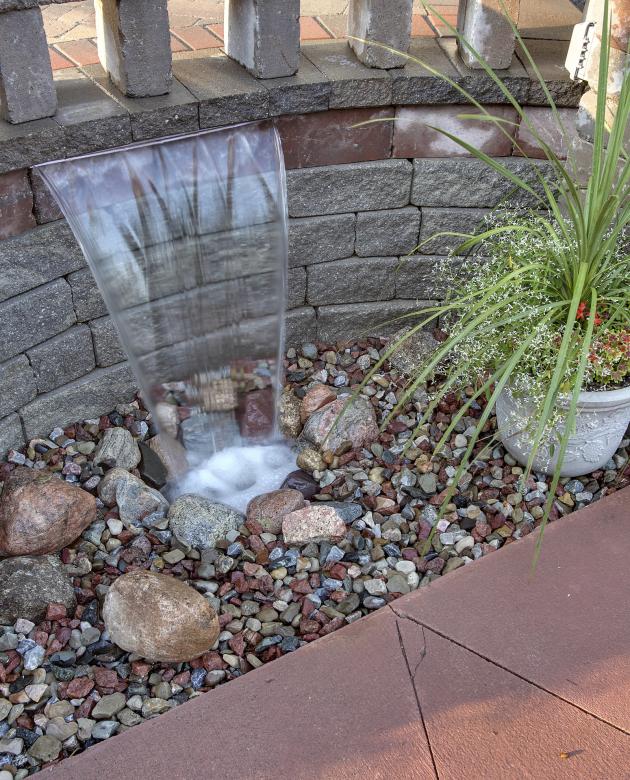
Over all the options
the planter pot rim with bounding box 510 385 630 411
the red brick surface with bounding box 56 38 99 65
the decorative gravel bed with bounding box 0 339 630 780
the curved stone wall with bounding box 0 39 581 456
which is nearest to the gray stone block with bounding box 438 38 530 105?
the curved stone wall with bounding box 0 39 581 456

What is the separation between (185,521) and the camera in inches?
97.2

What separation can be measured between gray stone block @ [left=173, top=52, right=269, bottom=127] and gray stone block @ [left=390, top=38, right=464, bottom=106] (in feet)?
1.43

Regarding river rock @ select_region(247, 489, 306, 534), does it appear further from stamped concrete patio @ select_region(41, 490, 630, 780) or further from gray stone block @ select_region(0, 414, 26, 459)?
gray stone block @ select_region(0, 414, 26, 459)

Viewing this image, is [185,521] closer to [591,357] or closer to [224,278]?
[224,278]

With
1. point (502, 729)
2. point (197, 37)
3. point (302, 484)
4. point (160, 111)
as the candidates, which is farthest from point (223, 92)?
point (502, 729)

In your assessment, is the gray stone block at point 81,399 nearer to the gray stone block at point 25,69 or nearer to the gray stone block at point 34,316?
the gray stone block at point 34,316

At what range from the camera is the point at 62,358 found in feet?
8.72

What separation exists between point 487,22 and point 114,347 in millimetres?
1572

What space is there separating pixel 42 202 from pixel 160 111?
0.42 m

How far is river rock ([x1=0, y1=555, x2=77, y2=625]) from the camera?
2.19 m

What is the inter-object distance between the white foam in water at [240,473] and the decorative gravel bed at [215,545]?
9cm

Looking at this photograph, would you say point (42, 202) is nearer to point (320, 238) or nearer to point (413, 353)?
point (320, 238)

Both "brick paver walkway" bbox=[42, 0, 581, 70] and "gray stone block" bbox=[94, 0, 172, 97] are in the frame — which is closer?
"gray stone block" bbox=[94, 0, 172, 97]

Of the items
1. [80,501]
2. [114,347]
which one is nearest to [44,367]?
[114,347]
